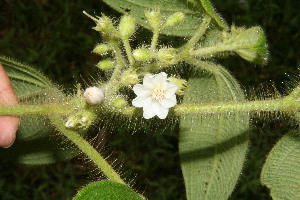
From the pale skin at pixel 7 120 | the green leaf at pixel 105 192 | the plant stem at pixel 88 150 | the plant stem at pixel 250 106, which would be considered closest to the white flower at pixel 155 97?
the plant stem at pixel 250 106

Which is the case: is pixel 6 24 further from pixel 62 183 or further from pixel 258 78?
pixel 258 78

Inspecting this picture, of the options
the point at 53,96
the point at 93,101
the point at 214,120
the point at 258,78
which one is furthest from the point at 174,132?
the point at 93,101

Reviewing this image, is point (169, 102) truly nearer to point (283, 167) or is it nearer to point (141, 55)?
point (141, 55)

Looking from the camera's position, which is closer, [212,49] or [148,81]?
[148,81]

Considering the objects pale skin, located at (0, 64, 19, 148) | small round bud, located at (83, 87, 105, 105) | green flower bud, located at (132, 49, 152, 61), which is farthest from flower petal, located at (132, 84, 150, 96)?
pale skin, located at (0, 64, 19, 148)

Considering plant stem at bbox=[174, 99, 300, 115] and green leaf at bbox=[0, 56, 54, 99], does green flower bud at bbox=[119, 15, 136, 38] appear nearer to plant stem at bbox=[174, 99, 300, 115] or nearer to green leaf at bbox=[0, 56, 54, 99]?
plant stem at bbox=[174, 99, 300, 115]

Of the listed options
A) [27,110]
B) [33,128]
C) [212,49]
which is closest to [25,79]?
[33,128]
